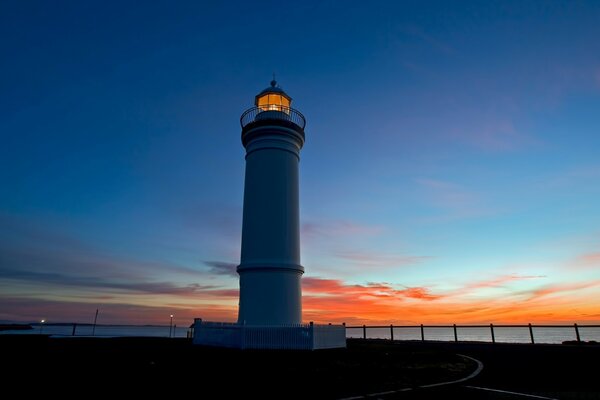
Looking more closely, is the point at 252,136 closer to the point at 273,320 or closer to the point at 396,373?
the point at 273,320

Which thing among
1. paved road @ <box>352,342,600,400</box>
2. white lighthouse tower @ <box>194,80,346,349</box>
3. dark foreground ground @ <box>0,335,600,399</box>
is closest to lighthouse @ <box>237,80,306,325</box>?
white lighthouse tower @ <box>194,80,346,349</box>

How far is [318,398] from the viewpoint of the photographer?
23.1ft

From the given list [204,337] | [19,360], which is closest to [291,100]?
[204,337]

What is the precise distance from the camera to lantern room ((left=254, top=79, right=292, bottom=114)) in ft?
69.8

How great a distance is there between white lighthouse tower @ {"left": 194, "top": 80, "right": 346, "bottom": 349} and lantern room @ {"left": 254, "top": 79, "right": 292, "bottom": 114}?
0.32 meters

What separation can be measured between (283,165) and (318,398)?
1362 cm

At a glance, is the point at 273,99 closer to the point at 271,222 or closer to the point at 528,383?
the point at 271,222

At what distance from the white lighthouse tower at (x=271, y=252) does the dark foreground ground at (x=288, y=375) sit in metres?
2.12

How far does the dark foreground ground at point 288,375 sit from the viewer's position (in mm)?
7551

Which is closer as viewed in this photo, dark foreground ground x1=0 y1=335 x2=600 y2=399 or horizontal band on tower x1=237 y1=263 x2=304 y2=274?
dark foreground ground x1=0 y1=335 x2=600 y2=399

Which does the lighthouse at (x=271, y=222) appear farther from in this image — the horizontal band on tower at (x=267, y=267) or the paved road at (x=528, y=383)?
the paved road at (x=528, y=383)

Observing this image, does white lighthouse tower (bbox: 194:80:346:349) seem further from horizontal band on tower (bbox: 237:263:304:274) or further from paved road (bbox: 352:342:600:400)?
paved road (bbox: 352:342:600:400)

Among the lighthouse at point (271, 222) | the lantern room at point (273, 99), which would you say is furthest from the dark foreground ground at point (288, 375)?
the lantern room at point (273, 99)

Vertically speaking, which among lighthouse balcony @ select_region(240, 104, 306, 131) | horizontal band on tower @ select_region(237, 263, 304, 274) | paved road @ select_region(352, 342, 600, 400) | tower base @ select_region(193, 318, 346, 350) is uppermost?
lighthouse balcony @ select_region(240, 104, 306, 131)
